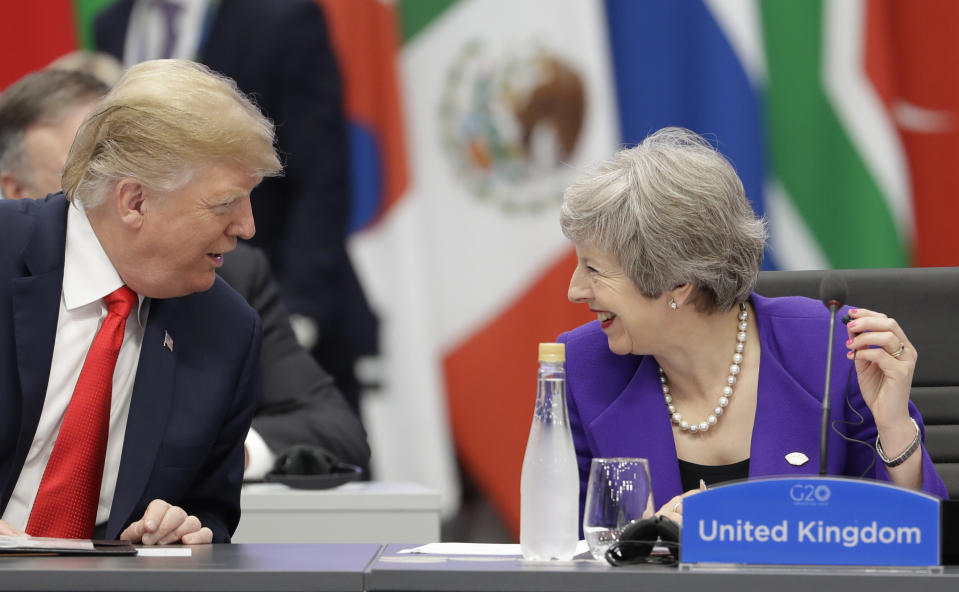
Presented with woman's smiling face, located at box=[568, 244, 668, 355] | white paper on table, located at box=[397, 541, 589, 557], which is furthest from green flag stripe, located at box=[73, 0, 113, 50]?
white paper on table, located at box=[397, 541, 589, 557]

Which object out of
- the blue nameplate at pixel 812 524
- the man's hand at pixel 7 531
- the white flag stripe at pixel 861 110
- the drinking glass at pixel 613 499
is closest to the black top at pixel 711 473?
the drinking glass at pixel 613 499

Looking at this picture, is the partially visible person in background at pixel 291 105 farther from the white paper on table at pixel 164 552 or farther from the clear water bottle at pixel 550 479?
the clear water bottle at pixel 550 479

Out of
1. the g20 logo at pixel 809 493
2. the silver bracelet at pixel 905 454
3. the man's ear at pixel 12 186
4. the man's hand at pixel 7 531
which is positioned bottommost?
the man's hand at pixel 7 531

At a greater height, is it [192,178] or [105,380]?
[192,178]

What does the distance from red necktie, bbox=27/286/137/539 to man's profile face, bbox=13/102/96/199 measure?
89cm

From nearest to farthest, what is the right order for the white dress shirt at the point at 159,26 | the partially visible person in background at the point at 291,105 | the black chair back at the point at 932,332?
the black chair back at the point at 932,332 < the partially visible person in background at the point at 291,105 < the white dress shirt at the point at 159,26

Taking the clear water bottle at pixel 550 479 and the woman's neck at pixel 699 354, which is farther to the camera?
the woman's neck at pixel 699 354

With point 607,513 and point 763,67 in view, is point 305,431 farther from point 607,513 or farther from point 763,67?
point 763,67

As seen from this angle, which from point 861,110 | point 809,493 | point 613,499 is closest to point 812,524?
point 809,493

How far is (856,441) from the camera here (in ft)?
6.11

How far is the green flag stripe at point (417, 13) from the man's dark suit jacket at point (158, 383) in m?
1.88

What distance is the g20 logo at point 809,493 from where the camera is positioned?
1267mm

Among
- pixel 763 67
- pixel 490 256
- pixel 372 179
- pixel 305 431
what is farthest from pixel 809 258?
pixel 305 431

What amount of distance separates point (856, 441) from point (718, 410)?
223 millimetres
